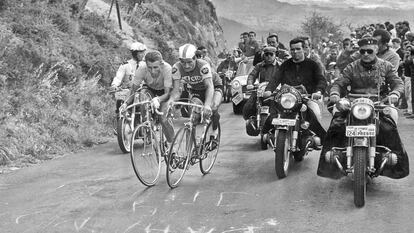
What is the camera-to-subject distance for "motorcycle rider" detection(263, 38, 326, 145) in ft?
30.9

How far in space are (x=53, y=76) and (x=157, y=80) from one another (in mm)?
5524

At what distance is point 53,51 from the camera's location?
634 inches

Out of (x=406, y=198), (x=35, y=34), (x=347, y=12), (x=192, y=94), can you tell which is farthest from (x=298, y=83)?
(x=347, y=12)

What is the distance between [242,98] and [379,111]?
32.0 ft

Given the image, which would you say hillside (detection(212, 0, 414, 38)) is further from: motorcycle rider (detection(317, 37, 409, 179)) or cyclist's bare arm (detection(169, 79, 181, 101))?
motorcycle rider (detection(317, 37, 409, 179))

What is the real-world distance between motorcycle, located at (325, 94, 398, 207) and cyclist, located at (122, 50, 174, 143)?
7.70ft

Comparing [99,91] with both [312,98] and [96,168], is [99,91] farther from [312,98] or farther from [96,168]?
[312,98]

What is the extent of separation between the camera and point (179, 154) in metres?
8.23

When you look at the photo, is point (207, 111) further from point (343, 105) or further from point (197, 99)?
point (343, 105)

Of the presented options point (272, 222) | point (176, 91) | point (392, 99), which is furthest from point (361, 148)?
point (176, 91)

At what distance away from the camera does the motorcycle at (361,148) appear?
22.6ft

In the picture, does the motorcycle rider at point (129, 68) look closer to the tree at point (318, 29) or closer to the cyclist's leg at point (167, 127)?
the cyclist's leg at point (167, 127)

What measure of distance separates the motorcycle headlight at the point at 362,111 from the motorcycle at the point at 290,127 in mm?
1356

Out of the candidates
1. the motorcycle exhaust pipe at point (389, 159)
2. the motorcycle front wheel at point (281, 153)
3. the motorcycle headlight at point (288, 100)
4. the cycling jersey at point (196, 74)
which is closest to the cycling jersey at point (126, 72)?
the cycling jersey at point (196, 74)
